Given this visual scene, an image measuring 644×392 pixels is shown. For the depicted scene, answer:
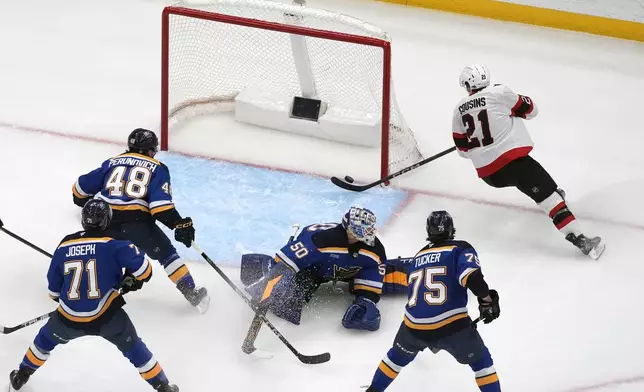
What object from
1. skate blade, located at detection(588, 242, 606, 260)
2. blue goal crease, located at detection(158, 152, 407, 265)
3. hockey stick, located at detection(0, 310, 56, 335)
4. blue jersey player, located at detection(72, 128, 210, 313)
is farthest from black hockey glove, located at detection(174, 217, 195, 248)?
skate blade, located at detection(588, 242, 606, 260)

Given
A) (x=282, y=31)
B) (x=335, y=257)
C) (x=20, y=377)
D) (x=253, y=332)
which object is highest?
(x=282, y=31)

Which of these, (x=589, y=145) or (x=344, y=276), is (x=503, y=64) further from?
(x=344, y=276)

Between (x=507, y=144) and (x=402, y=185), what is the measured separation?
77 centimetres

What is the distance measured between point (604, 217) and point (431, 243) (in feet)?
5.56

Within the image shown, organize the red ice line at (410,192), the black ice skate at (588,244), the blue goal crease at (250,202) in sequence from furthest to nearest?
the red ice line at (410,192), the blue goal crease at (250,202), the black ice skate at (588,244)

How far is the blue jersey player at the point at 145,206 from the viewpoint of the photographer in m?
4.81

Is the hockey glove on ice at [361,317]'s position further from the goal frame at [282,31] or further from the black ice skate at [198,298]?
the goal frame at [282,31]

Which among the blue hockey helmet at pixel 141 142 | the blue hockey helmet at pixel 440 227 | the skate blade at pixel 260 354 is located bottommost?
the skate blade at pixel 260 354

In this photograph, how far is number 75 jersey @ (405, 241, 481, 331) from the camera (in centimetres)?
410

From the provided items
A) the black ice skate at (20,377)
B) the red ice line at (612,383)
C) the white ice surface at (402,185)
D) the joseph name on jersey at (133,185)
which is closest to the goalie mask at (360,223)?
the white ice surface at (402,185)

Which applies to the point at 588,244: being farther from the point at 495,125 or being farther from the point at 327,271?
the point at 327,271

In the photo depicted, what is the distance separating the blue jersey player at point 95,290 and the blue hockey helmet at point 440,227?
104 cm

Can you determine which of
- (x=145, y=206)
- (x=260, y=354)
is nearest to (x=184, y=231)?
(x=145, y=206)

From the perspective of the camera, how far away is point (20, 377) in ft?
14.3
